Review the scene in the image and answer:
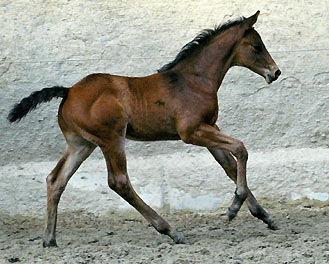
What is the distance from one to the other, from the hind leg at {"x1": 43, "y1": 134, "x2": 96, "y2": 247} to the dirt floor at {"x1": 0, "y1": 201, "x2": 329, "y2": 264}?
0.15 metres

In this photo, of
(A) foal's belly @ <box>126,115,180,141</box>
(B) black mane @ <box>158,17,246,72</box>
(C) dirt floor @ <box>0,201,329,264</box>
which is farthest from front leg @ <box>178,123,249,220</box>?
(B) black mane @ <box>158,17,246,72</box>

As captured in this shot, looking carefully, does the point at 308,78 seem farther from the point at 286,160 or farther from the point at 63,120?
the point at 63,120

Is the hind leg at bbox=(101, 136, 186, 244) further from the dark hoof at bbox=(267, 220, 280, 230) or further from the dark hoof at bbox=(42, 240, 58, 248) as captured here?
the dark hoof at bbox=(267, 220, 280, 230)

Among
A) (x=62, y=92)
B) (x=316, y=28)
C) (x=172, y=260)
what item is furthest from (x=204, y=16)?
(x=172, y=260)

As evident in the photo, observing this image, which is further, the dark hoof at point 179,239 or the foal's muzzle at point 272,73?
the foal's muzzle at point 272,73

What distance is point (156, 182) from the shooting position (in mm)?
6785

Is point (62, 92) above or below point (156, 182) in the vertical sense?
above

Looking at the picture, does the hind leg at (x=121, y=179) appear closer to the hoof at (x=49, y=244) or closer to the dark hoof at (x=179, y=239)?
the dark hoof at (x=179, y=239)

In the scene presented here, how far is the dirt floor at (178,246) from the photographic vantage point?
4934 mm

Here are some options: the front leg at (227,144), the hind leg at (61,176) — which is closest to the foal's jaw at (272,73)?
the front leg at (227,144)

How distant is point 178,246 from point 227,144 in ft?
2.84

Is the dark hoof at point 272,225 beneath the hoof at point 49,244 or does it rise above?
above

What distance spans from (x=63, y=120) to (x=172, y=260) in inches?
58.0

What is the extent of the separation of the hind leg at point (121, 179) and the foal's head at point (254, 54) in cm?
121
